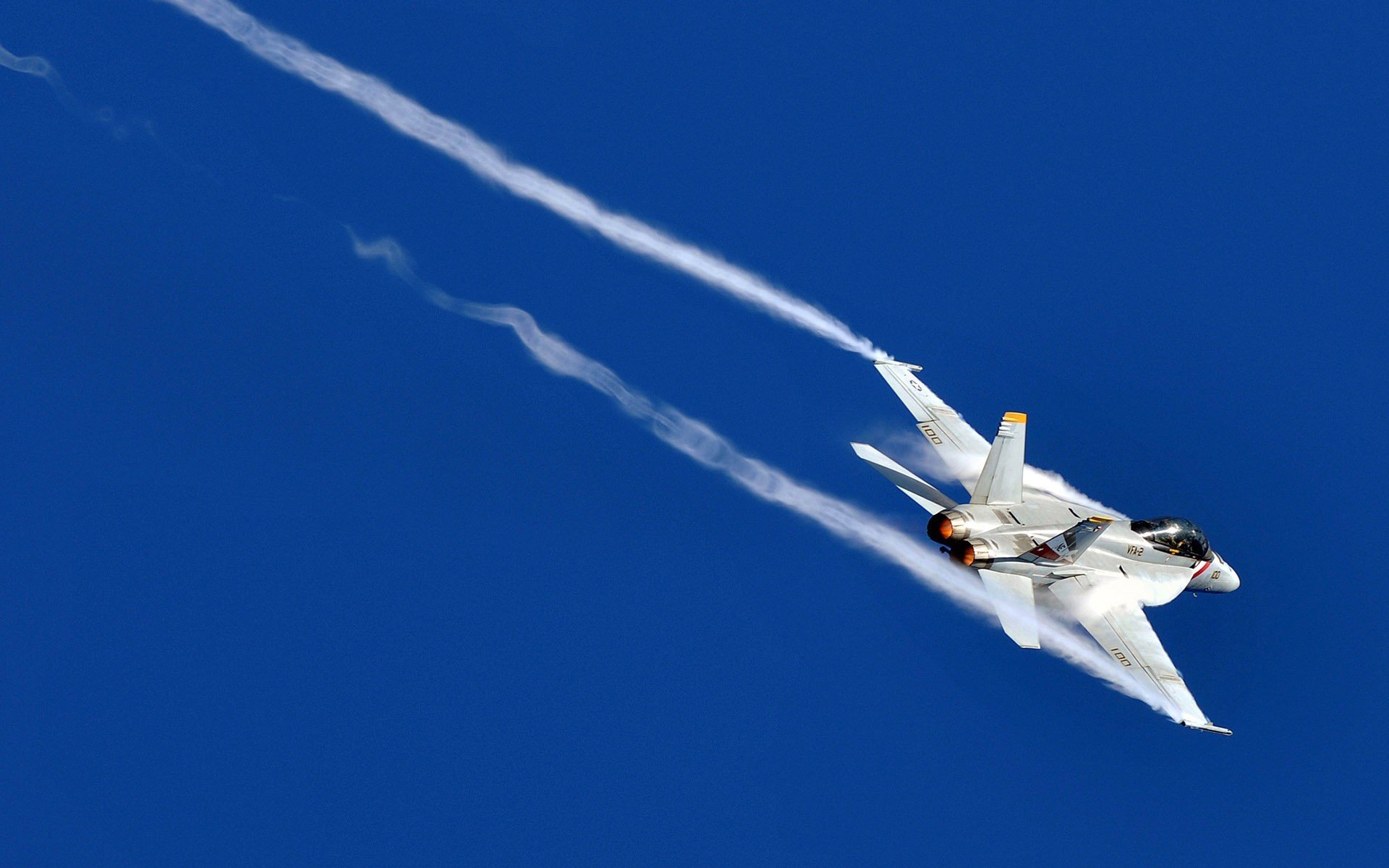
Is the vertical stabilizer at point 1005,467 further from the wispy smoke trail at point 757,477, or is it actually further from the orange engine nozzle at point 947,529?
the wispy smoke trail at point 757,477

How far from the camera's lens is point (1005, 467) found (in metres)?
36.0

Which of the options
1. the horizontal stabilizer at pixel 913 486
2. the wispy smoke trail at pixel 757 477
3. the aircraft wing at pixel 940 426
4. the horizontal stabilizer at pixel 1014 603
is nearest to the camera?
the horizontal stabilizer at pixel 1014 603

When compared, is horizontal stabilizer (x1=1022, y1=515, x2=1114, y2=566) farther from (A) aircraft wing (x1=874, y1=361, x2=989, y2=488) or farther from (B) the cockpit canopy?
(A) aircraft wing (x1=874, y1=361, x2=989, y2=488)

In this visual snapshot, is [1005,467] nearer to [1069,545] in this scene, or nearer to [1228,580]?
[1069,545]

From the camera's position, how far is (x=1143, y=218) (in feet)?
152

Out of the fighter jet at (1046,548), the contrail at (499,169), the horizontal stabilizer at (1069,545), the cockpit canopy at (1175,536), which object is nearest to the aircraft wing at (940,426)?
the fighter jet at (1046,548)

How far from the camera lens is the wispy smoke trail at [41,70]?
44844mm

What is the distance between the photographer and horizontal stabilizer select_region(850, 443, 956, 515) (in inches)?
1476

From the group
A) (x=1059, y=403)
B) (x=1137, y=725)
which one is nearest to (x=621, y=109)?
(x=1059, y=403)

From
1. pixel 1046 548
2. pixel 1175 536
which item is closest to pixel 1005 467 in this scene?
pixel 1046 548

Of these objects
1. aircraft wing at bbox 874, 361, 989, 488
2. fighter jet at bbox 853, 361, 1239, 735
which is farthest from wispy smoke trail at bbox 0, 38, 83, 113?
fighter jet at bbox 853, 361, 1239, 735

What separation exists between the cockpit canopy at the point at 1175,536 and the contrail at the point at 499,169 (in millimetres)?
9654

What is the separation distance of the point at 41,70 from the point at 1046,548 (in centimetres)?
3335

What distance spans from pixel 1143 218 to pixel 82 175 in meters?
33.1
